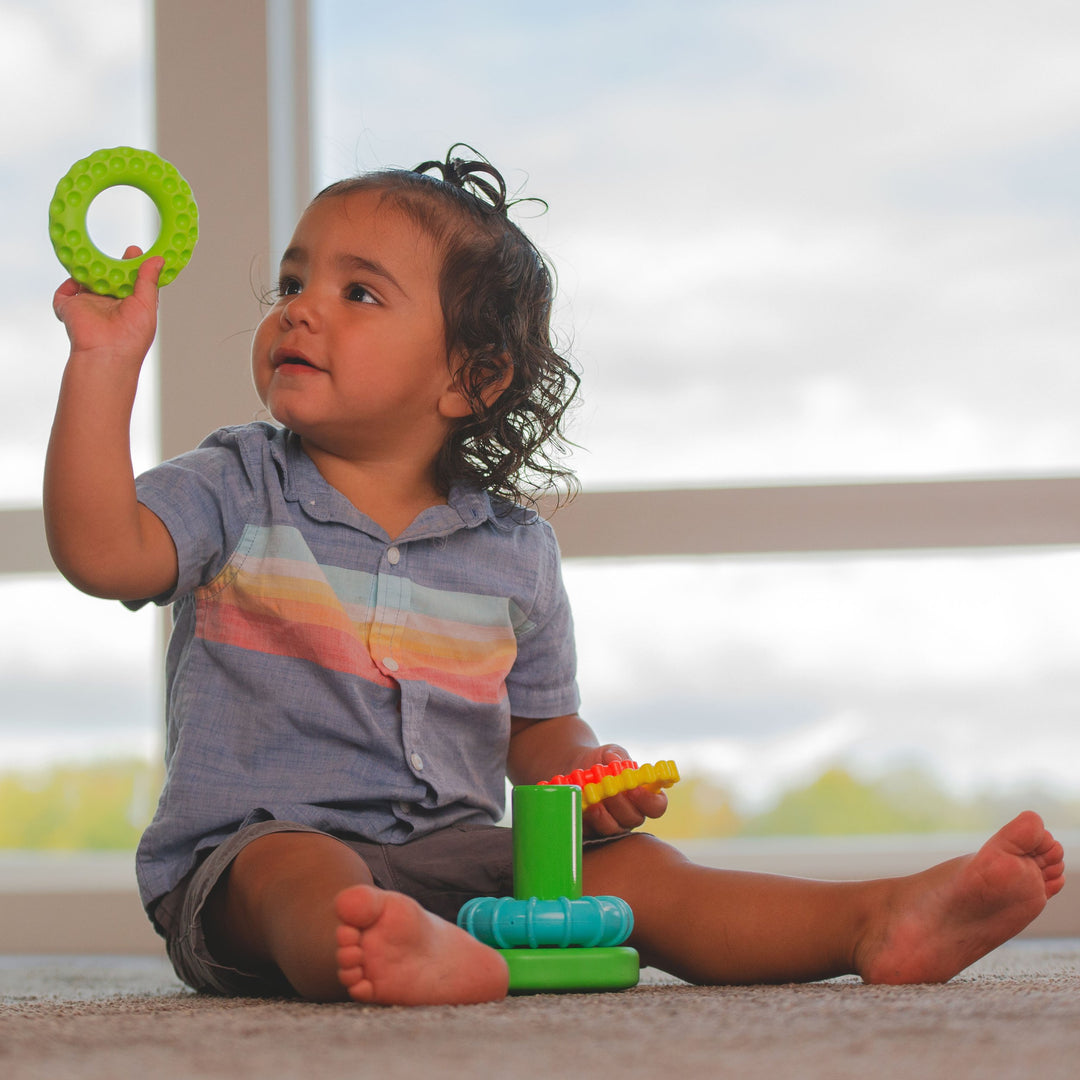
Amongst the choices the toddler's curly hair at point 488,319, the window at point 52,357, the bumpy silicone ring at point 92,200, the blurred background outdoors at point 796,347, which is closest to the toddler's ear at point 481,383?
the toddler's curly hair at point 488,319

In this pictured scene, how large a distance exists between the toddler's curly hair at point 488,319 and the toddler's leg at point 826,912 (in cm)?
42

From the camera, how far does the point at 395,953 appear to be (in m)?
0.70

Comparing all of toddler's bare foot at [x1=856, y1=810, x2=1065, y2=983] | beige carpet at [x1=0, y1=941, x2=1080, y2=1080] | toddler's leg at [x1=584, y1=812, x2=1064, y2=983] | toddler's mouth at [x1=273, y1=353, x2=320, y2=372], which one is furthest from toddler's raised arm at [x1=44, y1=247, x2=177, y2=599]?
toddler's bare foot at [x1=856, y1=810, x2=1065, y2=983]

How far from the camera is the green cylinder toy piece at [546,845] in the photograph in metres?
0.87

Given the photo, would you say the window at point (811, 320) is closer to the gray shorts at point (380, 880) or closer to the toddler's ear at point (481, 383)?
the toddler's ear at point (481, 383)

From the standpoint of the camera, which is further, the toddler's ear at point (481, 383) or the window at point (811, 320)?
the window at point (811, 320)

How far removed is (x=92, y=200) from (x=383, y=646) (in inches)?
15.9

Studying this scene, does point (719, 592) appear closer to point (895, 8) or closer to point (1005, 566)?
point (1005, 566)

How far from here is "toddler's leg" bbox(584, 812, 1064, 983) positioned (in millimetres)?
820

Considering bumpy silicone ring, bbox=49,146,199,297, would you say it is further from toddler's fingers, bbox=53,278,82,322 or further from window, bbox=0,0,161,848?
window, bbox=0,0,161,848

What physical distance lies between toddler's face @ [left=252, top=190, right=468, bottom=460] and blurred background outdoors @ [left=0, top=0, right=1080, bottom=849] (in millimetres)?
491

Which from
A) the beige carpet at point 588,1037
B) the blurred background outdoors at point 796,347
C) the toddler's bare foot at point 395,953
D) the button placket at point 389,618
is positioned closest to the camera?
the beige carpet at point 588,1037

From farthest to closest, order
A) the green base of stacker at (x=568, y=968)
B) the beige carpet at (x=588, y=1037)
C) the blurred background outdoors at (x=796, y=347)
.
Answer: the blurred background outdoors at (x=796, y=347), the green base of stacker at (x=568, y=968), the beige carpet at (x=588, y=1037)

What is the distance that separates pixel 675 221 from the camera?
168 centimetres
